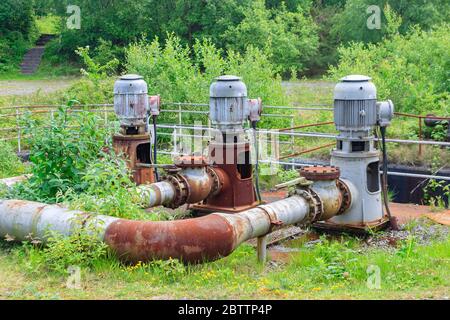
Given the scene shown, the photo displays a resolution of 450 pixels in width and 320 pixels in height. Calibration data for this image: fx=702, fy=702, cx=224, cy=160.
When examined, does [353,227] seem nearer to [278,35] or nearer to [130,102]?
[130,102]

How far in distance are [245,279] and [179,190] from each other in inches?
112

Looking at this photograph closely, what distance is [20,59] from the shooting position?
120 feet

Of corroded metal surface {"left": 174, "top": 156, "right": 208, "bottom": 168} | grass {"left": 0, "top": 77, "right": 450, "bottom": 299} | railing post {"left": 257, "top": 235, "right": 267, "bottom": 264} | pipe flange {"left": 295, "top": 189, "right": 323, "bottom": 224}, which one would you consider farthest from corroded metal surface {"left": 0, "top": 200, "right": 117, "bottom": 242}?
pipe flange {"left": 295, "top": 189, "right": 323, "bottom": 224}

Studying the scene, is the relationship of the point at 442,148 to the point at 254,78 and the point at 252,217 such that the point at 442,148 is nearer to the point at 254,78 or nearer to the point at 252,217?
the point at 254,78

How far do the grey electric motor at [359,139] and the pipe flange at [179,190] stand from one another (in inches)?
79.1

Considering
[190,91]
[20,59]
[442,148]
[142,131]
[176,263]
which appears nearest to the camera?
[176,263]

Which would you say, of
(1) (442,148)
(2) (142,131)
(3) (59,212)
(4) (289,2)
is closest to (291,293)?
(3) (59,212)

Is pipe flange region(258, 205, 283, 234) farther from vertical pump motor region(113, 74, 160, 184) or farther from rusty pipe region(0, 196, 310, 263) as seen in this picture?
vertical pump motor region(113, 74, 160, 184)

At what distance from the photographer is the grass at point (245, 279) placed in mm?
6012

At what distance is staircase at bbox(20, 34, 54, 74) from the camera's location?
3577cm

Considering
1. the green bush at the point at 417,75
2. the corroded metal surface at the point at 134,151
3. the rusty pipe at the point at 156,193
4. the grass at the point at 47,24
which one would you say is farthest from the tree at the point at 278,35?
the rusty pipe at the point at 156,193

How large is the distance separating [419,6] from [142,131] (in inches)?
934

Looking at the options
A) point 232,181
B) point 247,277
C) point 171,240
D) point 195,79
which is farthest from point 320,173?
point 195,79

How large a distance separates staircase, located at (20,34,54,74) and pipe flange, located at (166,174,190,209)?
91.0ft
